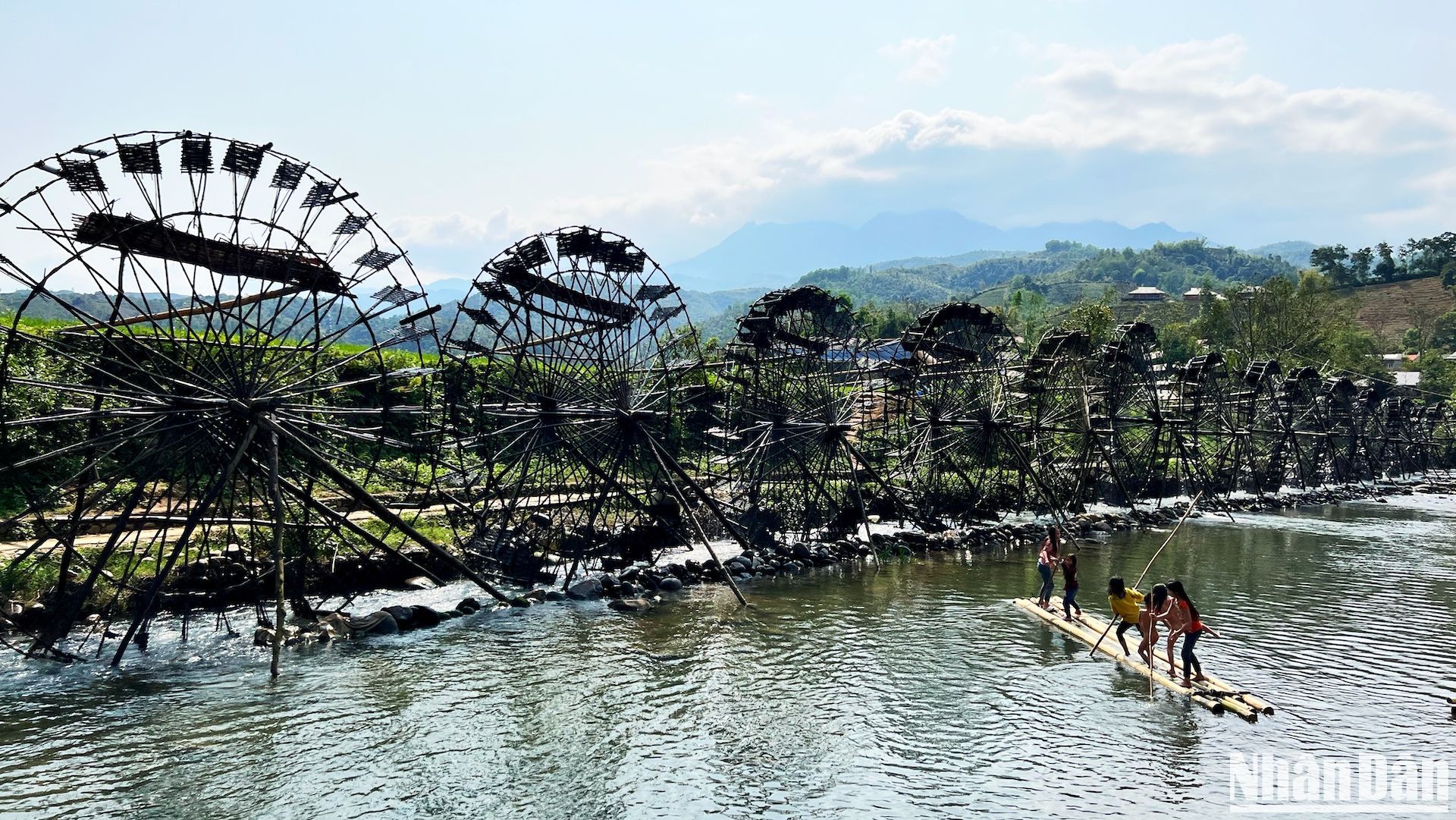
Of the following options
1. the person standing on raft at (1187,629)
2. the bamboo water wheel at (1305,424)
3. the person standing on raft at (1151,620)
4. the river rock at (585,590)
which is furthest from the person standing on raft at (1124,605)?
the bamboo water wheel at (1305,424)

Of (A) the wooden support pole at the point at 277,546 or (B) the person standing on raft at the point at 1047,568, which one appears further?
(B) the person standing on raft at the point at 1047,568

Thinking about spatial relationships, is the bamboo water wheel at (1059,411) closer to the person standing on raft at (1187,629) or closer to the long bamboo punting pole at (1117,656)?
the long bamboo punting pole at (1117,656)

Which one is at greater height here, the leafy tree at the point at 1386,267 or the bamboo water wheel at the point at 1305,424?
the leafy tree at the point at 1386,267

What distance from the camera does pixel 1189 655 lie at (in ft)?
50.2

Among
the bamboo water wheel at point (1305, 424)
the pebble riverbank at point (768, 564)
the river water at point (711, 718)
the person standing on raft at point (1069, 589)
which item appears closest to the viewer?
the river water at point (711, 718)

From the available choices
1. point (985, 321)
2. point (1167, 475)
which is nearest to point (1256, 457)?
point (1167, 475)

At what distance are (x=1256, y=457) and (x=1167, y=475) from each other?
20.0 ft

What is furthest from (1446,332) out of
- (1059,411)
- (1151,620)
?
(1151,620)

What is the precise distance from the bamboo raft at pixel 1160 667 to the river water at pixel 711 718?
249 millimetres

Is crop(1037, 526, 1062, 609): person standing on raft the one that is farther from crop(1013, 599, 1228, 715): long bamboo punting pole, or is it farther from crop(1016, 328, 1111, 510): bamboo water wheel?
crop(1016, 328, 1111, 510): bamboo water wheel

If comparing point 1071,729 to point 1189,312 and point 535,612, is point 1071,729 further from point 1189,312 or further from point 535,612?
point 1189,312

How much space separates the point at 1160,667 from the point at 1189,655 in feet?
3.90

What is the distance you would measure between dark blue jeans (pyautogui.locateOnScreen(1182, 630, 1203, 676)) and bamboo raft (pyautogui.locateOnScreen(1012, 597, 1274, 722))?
23cm

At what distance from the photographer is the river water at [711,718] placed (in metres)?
12.2
